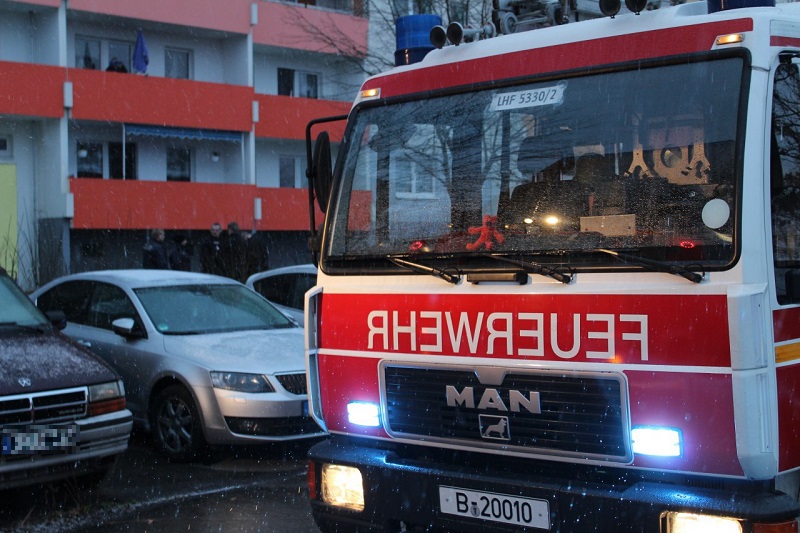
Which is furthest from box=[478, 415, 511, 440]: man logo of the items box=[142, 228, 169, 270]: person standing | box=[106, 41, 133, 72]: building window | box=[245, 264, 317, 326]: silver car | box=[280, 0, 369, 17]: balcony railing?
box=[280, 0, 369, 17]: balcony railing

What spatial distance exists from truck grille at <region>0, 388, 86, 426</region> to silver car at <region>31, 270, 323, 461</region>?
1.54 metres

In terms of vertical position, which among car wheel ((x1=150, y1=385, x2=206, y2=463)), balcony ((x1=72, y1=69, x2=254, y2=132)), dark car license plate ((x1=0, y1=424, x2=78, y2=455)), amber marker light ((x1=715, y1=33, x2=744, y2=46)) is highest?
balcony ((x1=72, y1=69, x2=254, y2=132))

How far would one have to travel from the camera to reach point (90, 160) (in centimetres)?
2820

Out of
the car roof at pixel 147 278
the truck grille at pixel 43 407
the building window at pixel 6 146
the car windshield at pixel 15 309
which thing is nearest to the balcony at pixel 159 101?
the building window at pixel 6 146

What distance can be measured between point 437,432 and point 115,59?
995 inches

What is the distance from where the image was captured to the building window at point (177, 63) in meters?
29.8

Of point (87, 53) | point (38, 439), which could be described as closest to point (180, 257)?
point (38, 439)

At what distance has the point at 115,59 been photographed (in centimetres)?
2778

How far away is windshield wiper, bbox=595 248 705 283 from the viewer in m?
3.95

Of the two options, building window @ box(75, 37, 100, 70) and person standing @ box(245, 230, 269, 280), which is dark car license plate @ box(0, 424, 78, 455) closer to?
person standing @ box(245, 230, 269, 280)

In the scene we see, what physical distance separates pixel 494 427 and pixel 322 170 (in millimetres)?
1806

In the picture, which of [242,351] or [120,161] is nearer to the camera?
[242,351]

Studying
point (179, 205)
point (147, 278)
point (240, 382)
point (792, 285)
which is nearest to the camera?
point (792, 285)

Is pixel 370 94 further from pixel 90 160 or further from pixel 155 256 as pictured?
pixel 90 160
